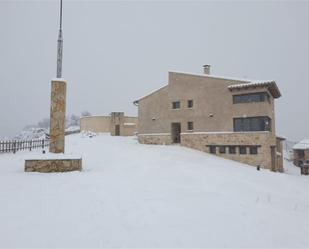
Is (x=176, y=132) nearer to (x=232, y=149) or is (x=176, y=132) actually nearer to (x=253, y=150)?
(x=232, y=149)

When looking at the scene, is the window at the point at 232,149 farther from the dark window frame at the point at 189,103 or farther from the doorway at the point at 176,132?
the doorway at the point at 176,132

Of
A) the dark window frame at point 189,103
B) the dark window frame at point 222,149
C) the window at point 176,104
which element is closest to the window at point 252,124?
the dark window frame at point 222,149

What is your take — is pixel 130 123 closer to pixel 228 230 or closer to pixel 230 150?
pixel 230 150

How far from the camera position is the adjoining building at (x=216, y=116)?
2425 cm

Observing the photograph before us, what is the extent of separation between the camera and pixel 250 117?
2477cm

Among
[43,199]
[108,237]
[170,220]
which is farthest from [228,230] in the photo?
[43,199]

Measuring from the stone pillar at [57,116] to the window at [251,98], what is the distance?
17.7m

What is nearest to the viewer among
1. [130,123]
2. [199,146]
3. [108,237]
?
[108,237]

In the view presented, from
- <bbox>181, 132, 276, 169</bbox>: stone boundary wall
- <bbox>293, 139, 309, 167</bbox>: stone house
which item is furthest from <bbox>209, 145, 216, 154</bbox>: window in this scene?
<bbox>293, 139, 309, 167</bbox>: stone house

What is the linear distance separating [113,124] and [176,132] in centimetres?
1819

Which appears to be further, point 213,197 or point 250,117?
point 250,117

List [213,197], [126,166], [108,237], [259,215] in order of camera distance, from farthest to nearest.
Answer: [126,166] < [213,197] < [259,215] < [108,237]

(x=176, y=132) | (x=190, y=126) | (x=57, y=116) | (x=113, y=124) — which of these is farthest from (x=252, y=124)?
(x=113, y=124)

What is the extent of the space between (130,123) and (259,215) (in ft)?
132
